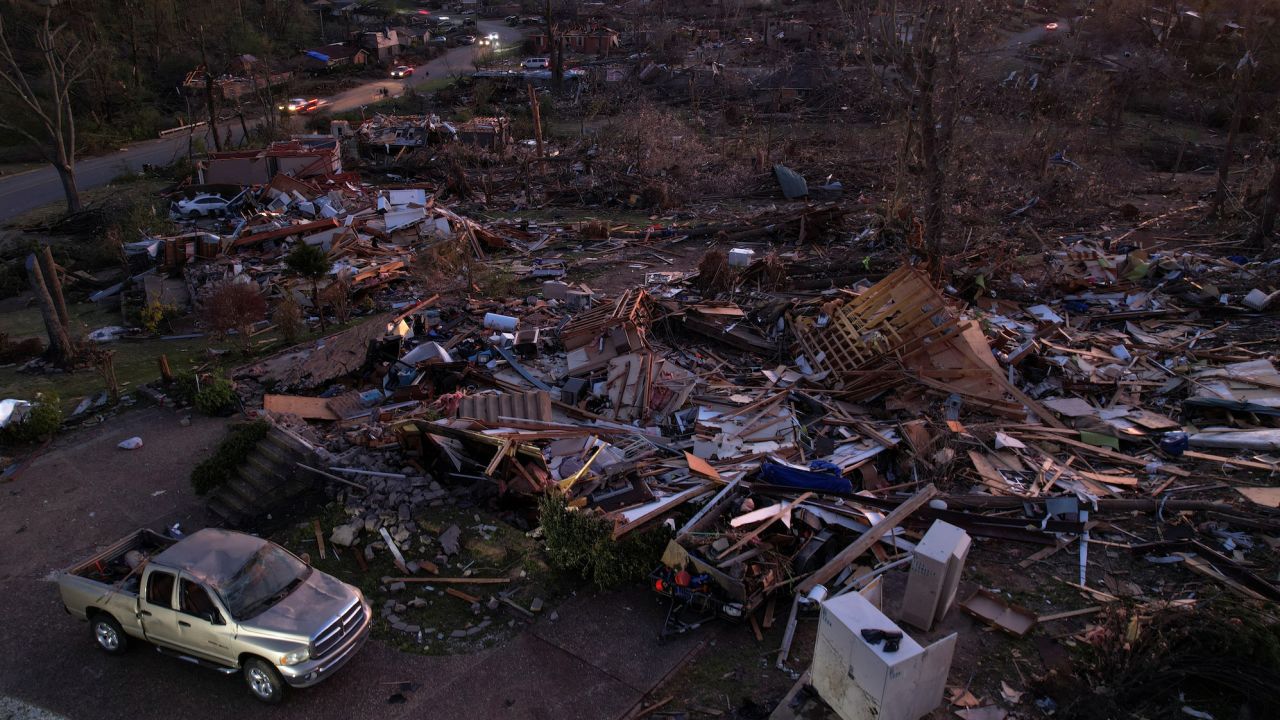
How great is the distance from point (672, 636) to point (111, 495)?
27.0 ft

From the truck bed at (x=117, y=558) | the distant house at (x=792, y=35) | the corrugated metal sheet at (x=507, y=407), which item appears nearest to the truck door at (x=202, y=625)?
the truck bed at (x=117, y=558)

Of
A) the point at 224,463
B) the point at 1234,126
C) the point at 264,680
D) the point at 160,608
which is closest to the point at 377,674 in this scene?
the point at 264,680

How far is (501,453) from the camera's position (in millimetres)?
9328

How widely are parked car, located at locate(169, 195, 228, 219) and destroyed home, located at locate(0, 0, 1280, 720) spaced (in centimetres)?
16

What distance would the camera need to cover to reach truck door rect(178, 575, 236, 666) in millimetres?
6754

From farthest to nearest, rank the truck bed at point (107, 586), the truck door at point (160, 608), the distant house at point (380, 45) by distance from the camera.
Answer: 1. the distant house at point (380, 45)
2. the truck bed at point (107, 586)
3. the truck door at point (160, 608)

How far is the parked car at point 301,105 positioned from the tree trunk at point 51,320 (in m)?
26.2

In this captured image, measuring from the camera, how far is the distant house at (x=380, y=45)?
52.1m

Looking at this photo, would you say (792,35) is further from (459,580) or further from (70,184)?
(459,580)

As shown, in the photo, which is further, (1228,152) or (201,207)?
(201,207)

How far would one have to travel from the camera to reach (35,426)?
37.6 feet

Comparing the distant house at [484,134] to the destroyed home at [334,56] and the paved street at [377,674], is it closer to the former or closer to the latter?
the destroyed home at [334,56]

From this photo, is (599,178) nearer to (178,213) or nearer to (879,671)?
(178,213)

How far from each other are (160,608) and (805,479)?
685 centimetres
